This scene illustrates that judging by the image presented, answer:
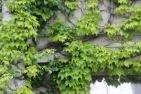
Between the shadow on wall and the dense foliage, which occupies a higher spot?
the dense foliage

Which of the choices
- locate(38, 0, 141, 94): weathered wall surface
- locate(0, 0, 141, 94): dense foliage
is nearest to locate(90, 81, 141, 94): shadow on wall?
locate(38, 0, 141, 94): weathered wall surface

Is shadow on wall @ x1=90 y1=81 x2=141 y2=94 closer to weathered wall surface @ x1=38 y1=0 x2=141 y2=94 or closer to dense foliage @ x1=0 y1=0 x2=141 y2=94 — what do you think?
weathered wall surface @ x1=38 y1=0 x2=141 y2=94

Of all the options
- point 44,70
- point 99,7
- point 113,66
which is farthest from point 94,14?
point 44,70

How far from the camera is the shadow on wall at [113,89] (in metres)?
4.84

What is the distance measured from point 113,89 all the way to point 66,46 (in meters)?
1.02

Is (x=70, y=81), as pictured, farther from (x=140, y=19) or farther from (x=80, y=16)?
(x=140, y=19)

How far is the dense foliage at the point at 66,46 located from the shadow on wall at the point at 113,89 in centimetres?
14

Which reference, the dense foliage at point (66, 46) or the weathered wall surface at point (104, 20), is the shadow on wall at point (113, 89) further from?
the dense foliage at point (66, 46)

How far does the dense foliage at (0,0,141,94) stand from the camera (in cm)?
438

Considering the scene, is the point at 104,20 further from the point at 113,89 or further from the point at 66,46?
the point at 113,89

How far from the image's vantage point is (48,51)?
4.36 meters

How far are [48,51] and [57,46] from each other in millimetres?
434

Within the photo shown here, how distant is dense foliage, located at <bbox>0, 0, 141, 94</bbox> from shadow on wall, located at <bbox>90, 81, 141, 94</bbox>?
0.46ft

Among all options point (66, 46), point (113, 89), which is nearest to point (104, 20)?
point (66, 46)
